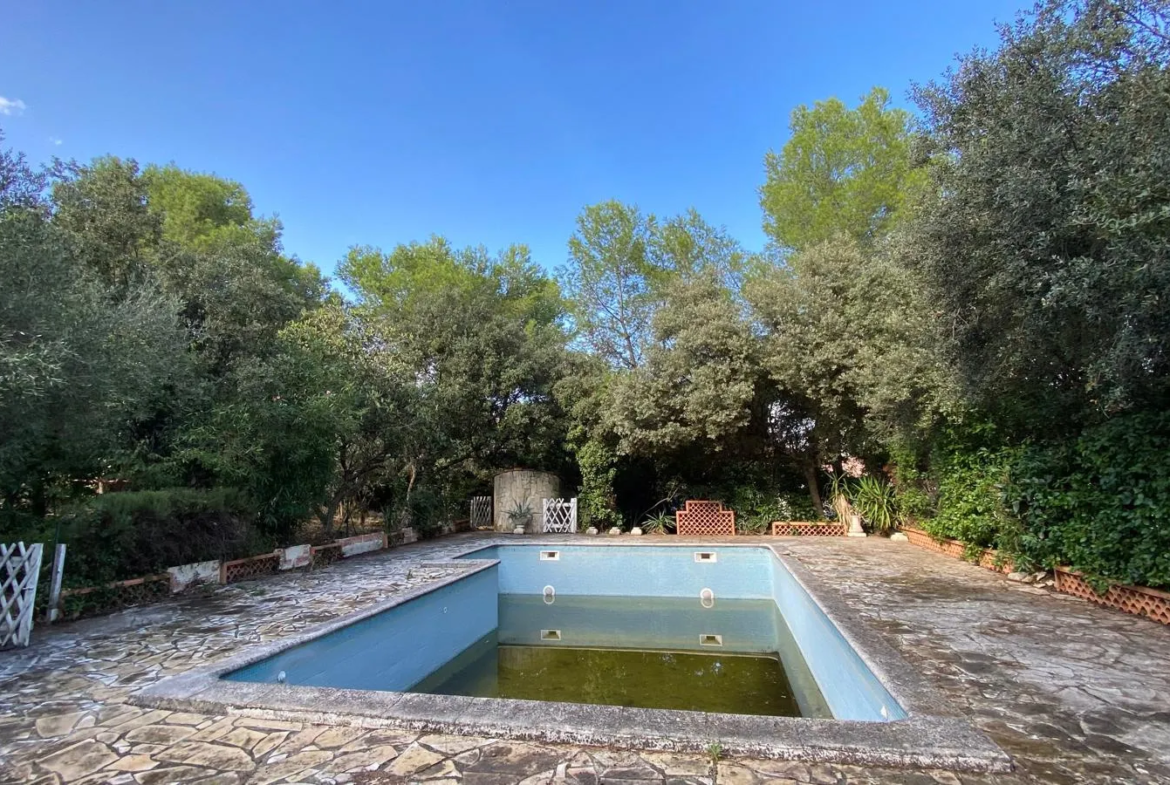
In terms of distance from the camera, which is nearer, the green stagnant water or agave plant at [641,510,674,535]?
the green stagnant water

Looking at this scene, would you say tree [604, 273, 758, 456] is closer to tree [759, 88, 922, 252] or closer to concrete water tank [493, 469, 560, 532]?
concrete water tank [493, 469, 560, 532]

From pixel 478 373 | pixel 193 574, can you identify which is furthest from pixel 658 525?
pixel 193 574

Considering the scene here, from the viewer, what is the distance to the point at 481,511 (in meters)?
15.4

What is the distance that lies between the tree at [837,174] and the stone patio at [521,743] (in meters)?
10.9

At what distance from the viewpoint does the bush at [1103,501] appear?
498cm

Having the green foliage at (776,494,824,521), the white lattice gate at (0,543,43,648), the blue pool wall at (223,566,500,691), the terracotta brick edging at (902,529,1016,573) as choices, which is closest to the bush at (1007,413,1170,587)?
the terracotta brick edging at (902,529,1016,573)

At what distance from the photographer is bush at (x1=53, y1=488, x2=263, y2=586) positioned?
19.9ft

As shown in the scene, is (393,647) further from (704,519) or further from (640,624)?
(704,519)

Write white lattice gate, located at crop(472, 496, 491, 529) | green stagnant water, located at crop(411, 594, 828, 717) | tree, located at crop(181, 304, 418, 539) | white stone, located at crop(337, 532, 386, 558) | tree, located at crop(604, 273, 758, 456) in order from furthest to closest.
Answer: white lattice gate, located at crop(472, 496, 491, 529) → tree, located at crop(604, 273, 758, 456) → white stone, located at crop(337, 532, 386, 558) → tree, located at crop(181, 304, 418, 539) → green stagnant water, located at crop(411, 594, 828, 717)

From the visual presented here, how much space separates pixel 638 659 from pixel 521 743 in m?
4.50

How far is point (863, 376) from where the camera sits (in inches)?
389

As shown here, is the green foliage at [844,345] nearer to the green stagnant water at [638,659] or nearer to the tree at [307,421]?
the green stagnant water at [638,659]

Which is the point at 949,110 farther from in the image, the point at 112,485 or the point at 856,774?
the point at 112,485

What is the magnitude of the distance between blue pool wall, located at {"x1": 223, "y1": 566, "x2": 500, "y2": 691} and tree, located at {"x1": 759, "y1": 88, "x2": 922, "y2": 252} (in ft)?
38.5
